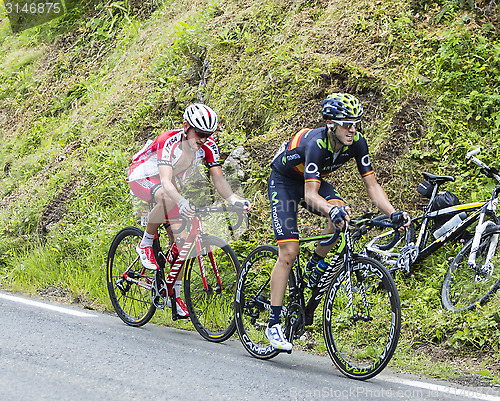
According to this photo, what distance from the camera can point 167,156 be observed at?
6.46m

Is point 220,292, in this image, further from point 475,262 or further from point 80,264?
point 80,264

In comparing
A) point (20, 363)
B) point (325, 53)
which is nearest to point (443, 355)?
point (20, 363)

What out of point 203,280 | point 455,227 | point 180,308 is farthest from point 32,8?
point 455,227

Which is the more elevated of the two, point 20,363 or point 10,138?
point 10,138

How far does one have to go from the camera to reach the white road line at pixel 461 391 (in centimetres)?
467

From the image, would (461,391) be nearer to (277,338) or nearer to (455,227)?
(277,338)

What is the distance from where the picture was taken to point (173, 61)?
12.2m

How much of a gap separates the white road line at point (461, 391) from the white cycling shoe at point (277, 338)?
967 millimetres

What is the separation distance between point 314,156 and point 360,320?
1.48m

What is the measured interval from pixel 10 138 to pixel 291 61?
8.28 meters

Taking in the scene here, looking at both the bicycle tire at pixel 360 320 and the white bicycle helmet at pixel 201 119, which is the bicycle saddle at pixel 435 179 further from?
the white bicycle helmet at pixel 201 119

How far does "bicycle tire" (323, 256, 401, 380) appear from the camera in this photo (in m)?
5.04

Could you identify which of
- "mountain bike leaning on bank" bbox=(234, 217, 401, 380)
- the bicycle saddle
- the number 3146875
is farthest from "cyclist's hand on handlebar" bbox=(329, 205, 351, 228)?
the number 3146875

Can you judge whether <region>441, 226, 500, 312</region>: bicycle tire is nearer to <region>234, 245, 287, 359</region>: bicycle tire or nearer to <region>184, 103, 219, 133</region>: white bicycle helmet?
<region>234, 245, 287, 359</region>: bicycle tire
